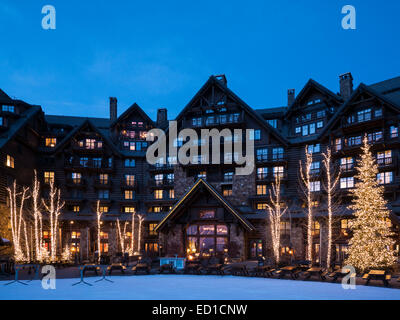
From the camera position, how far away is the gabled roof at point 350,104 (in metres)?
29.5

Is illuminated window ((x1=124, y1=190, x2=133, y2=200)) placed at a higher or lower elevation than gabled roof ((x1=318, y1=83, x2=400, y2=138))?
lower

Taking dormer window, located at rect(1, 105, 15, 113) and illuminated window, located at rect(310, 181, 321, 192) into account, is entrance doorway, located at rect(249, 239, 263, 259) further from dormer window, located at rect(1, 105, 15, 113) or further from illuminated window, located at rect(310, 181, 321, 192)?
dormer window, located at rect(1, 105, 15, 113)

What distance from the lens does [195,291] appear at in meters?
14.5

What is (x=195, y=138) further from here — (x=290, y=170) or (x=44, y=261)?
(x=44, y=261)

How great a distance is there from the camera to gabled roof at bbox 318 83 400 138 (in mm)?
29500

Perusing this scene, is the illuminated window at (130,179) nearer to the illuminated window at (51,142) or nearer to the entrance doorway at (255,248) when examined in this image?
the illuminated window at (51,142)

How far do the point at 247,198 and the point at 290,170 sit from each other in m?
5.57

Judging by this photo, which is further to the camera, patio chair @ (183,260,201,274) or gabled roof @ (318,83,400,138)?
gabled roof @ (318,83,400,138)

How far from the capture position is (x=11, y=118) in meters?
37.4

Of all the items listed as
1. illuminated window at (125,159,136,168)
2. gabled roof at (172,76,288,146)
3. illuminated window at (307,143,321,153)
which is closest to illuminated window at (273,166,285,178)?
gabled roof at (172,76,288,146)

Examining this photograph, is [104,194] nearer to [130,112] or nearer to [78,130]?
[78,130]

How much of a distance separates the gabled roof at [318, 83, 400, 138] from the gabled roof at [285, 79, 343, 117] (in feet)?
9.09

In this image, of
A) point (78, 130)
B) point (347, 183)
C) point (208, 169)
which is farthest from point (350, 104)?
point (78, 130)
